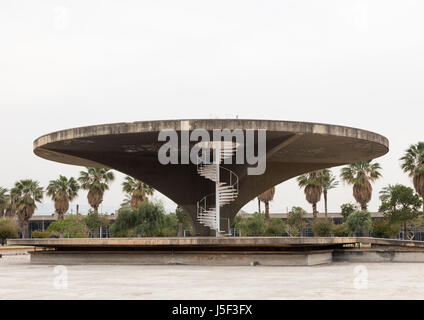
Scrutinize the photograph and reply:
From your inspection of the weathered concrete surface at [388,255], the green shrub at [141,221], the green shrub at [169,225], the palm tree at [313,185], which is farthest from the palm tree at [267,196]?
the weathered concrete surface at [388,255]

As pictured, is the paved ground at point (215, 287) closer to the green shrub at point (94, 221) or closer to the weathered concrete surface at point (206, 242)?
the weathered concrete surface at point (206, 242)

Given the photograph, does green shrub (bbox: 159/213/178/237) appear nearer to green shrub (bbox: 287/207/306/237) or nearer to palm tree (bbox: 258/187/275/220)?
palm tree (bbox: 258/187/275/220)

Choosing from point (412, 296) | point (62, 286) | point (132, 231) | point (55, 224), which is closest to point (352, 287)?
point (412, 296)

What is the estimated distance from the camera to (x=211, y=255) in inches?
760

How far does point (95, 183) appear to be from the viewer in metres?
62.3

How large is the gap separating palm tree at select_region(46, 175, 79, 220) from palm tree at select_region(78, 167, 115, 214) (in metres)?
1.75

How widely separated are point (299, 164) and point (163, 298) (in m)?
22.4

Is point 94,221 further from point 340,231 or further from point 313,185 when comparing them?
point 340,231

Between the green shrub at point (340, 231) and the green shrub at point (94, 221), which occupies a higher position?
the green shrub at point (94, 221)

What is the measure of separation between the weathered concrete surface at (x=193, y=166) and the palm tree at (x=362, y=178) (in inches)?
1001

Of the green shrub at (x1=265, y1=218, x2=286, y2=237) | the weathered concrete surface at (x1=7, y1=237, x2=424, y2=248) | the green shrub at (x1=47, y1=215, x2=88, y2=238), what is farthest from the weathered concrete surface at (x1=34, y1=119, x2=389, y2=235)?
the green shrub at (x1=47, y1=215, x2=88, y2=238)

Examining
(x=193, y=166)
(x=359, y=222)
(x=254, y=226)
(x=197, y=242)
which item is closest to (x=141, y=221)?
(x=254, y=226)

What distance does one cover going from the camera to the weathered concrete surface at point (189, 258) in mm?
18875
